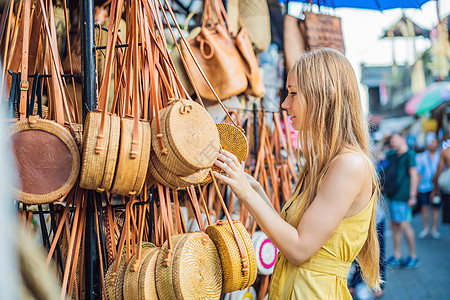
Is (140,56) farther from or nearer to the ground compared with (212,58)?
nearer to the ground

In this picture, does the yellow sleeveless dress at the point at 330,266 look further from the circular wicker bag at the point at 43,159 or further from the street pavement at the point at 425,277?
the street pavement at the point at 425,277

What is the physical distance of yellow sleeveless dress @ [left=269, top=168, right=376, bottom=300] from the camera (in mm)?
1194

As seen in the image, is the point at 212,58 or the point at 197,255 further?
the point at 212,58

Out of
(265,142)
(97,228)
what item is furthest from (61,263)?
(265,142)

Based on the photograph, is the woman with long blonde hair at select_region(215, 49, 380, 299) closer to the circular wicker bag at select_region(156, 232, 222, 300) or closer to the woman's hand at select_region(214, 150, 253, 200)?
the woman's hand at select_region(214, 150, 253, 200)

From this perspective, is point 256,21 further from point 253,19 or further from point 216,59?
point 216,59

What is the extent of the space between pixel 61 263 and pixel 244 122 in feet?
4.62

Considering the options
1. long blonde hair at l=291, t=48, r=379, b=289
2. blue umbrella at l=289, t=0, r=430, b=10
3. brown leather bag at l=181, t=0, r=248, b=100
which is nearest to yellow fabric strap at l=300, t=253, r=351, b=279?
long blonde hair at l=291, t=48, r=379, b=289

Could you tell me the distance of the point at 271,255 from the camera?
2137mm

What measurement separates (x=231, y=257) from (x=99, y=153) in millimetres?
427

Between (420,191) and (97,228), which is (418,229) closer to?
(420,191)

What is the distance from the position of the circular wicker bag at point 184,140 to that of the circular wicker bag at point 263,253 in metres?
1.16

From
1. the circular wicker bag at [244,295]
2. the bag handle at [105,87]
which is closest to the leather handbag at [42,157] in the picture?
the bag handle at [105,87]

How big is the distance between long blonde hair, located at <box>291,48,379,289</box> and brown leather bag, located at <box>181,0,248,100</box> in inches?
31.4
